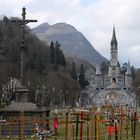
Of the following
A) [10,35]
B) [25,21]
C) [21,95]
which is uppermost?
[10,35]

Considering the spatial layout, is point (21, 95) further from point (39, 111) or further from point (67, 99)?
point (67, 99)

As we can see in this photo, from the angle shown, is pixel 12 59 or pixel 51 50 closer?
pixel 12 59

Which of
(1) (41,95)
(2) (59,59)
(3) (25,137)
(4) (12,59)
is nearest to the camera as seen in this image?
(3) (25,137)

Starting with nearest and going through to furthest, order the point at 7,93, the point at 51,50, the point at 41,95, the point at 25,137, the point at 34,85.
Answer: the point at 25,137, the point at 7,93, the point at 41,95, the point at 34,85, the point at 51,50

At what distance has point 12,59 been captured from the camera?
13138 centimetres

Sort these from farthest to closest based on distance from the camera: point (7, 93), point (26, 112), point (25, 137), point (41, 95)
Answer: point (41, 95) → point (7, 93) → point (26, 112) → point (25, 137)

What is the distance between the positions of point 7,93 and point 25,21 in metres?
34.0

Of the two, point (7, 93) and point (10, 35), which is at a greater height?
point (10, 35)

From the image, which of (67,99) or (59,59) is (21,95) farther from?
(59,59)

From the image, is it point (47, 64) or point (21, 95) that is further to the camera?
point (47, 64)

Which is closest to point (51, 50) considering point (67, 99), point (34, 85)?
point (67, 99)

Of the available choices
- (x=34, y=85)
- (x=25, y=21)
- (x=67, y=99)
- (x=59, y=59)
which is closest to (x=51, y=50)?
(x=59, y=59)

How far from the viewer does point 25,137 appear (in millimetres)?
34719

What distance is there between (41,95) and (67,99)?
161ft
